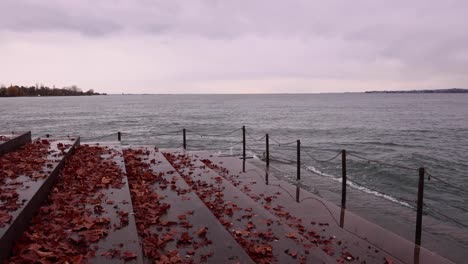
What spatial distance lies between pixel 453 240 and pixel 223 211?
5.87 meters

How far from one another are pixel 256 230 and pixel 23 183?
4.69 m

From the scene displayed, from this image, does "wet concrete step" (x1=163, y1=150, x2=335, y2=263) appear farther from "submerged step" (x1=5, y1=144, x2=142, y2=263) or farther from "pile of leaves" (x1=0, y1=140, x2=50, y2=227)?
"pile of leaves" (x1=0, y1=140, x2=50, y2=227)

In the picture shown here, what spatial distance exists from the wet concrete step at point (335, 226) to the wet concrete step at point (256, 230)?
0.71 m

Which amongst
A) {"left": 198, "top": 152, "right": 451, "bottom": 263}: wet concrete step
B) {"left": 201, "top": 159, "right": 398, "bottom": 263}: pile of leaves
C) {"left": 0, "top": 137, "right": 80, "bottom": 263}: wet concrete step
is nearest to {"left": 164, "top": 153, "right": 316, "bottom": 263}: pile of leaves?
{"left": 201, "top": 159, "right": 398, "bottom": 263}: pile of leaves

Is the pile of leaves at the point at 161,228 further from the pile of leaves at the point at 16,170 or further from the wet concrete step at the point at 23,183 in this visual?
the pile of leaves at the point at 16,170

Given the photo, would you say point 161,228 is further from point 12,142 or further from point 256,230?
point 12,142

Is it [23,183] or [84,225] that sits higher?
[23,183]

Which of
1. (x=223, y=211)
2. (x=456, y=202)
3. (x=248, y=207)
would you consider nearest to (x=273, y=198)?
(x=248, y=207)

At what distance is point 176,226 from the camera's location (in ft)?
20.6

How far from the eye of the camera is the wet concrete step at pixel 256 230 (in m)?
5.71

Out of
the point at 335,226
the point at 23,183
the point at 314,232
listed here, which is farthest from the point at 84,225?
the point at 335,226

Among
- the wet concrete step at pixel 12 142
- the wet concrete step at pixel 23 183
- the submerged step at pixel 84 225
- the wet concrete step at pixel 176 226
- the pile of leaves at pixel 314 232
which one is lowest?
the pile of leaves at pixel 314 232

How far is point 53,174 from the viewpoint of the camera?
7.84m

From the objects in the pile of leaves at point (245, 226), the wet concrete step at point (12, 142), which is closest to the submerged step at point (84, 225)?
the pile of leaves at point (245, 226)
